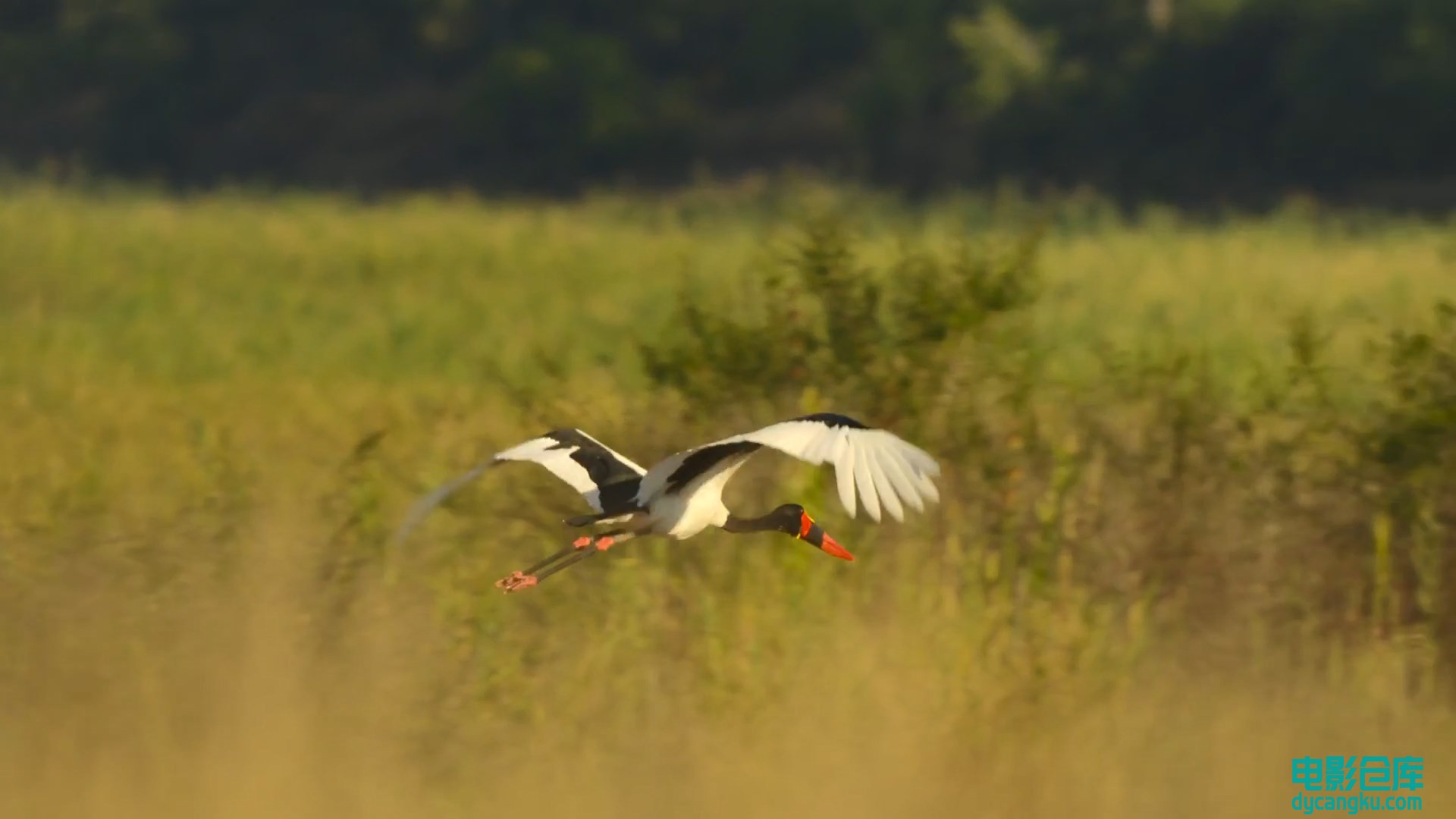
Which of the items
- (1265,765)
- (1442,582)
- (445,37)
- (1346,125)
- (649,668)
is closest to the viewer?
(1265,765)

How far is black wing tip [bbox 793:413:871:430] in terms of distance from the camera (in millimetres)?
4730

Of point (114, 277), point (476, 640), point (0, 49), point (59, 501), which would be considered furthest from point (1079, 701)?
point (0, 49)

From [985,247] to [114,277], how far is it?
43.2ft

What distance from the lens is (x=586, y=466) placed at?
18.2 feet

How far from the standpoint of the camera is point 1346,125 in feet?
105

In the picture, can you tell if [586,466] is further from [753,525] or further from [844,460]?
[844,460]

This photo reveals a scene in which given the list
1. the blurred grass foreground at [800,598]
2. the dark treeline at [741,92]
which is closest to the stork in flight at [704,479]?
the blurred grass foreground at [800,598]

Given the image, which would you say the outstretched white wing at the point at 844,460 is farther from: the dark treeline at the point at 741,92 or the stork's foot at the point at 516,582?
the dark treeline at the point at 741,92

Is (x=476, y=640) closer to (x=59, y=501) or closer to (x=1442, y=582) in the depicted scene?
(x=59, y=501)

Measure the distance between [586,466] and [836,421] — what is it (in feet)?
3.16

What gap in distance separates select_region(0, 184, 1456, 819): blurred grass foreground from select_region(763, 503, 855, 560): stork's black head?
38 cm

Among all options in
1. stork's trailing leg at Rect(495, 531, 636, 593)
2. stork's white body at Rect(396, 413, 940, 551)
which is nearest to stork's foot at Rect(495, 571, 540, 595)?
stork's trailing leg at Rect(495, 531, 636, 593)

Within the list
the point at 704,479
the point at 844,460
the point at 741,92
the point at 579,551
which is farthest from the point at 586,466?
the point at 741,92

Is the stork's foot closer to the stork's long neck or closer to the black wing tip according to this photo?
the stork's long neck
